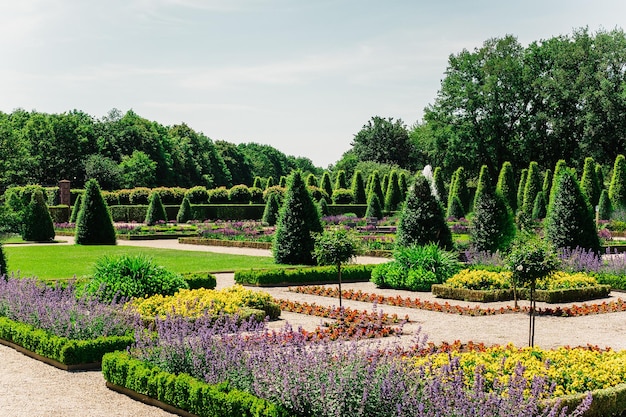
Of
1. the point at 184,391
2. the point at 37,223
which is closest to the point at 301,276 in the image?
the point at 184,391

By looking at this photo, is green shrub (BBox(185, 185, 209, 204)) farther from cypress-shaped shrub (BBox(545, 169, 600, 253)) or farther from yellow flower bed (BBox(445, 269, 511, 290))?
yellow flower bed (BBox(445, 269, 511, 290))

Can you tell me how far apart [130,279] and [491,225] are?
1141cm

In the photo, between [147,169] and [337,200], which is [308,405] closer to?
[337,200]

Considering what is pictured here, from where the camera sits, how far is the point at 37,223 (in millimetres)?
29172

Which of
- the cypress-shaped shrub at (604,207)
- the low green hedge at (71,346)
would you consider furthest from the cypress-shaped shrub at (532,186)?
the low green hedge at (71,346)

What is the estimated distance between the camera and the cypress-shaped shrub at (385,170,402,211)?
1940 inches

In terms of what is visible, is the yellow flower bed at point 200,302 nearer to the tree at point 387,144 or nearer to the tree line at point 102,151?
the tree line at point 102,151

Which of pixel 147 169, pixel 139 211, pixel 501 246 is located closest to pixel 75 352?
pixel 501 246

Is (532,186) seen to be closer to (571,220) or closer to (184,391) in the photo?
(571,220)

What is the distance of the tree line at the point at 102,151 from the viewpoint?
6345 cm

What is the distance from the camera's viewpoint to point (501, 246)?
19938 mm

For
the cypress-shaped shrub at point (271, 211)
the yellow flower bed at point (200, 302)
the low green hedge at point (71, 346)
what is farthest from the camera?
the cypress-shaped shrub at point (271, 211)

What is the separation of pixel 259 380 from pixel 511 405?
7.13ft

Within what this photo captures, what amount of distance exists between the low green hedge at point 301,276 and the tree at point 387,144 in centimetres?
6223
